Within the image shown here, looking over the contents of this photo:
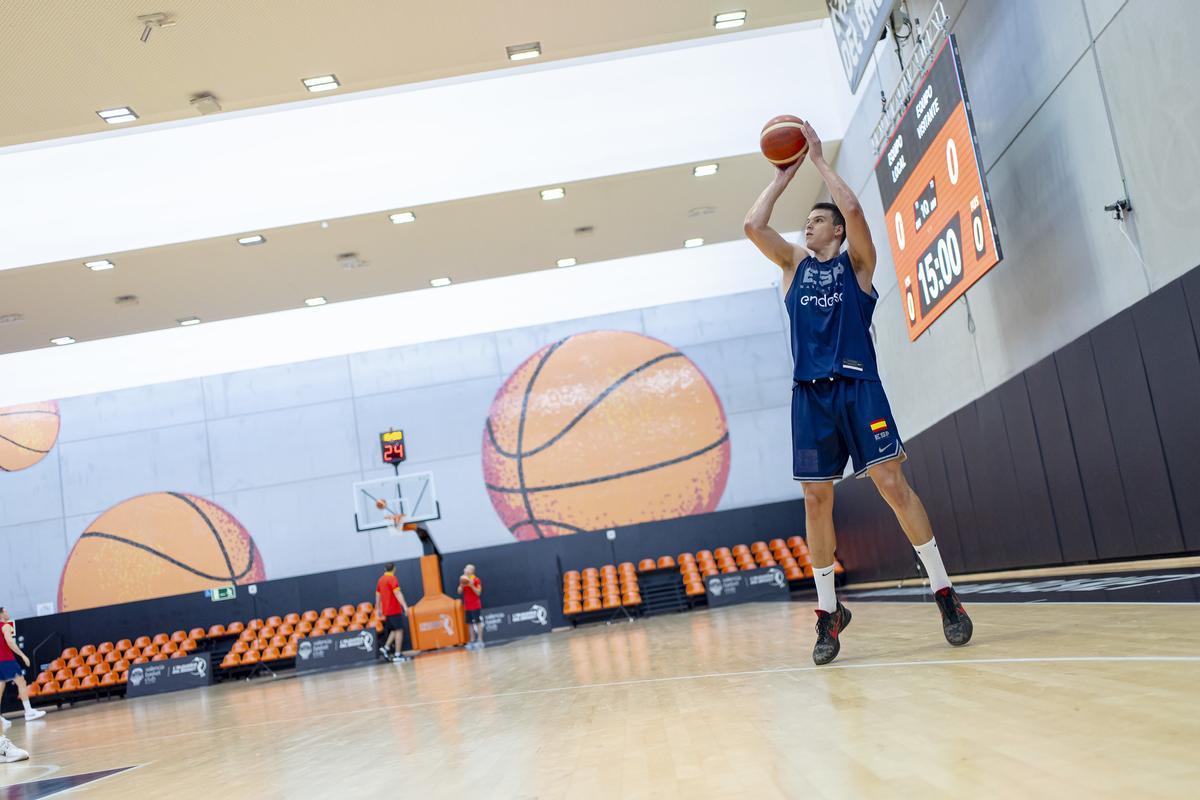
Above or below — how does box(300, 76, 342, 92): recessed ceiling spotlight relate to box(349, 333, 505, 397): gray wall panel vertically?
above

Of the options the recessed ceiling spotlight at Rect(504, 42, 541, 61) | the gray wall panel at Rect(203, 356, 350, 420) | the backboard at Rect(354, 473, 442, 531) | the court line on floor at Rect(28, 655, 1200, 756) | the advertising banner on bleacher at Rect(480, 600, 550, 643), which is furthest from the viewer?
the gray wall panel at Rect(203, 356, 350, 420)

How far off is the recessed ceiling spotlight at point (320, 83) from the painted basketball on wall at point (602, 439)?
331 inches

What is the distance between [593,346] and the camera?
658 inches

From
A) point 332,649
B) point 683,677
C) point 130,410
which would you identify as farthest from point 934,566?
point 130,410

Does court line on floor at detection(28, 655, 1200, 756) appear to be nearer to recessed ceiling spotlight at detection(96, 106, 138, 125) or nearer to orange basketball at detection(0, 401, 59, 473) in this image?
recessed ceiling spotlight at detection(96, 106, 138, 125)

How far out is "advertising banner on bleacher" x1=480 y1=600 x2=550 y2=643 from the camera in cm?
1412

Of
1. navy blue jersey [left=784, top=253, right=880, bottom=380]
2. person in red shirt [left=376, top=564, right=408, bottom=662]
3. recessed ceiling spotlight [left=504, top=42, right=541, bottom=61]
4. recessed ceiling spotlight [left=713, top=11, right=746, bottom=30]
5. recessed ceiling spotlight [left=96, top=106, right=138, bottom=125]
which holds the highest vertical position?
recessed ceiling spotlight [left=713, top=11, right=746, bottom=30]

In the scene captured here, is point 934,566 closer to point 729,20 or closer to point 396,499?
point 729,20

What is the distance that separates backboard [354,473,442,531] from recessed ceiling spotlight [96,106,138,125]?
8.25m

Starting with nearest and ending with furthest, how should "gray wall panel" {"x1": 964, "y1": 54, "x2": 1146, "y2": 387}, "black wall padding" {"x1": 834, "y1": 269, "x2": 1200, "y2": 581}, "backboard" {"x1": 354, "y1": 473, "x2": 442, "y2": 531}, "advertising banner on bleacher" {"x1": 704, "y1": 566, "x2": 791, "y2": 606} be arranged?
"black wall padding" {"x1": 834, "y1": 269, "x2": 1200, "y2": 581} < "gray wall panel" {"x1": 964, "y1": 54, "x2": 1146, "y2": 387} < "advertising banner on bleacher" {"x1": 704, "y1": 566, "x2": 791, "y2": 606} < "backboard" {"x1": 354, "y1": 473, "x2": 442, "y2": 531}

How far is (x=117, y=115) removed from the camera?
334 inches

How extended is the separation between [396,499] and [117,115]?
8.59m

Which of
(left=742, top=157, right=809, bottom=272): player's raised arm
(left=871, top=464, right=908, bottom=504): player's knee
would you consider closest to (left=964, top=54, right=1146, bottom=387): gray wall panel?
(left=742, top=157, right=809, bottom=272): player's raised arm

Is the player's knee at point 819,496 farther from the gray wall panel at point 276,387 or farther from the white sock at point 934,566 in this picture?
the gray wall panel at point 276,387
